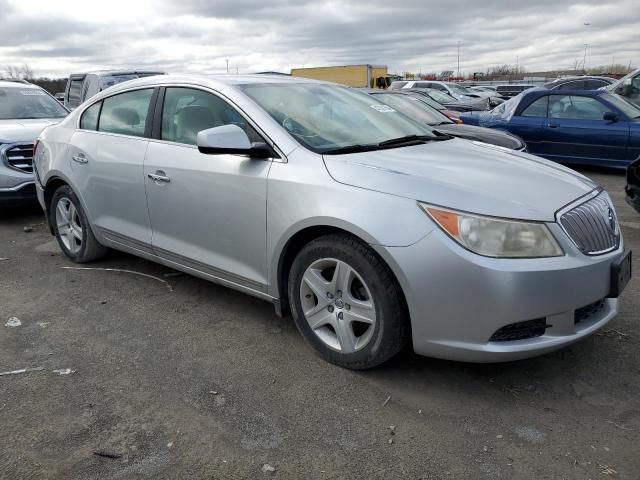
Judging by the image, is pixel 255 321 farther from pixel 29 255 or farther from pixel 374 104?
pixel 29 255

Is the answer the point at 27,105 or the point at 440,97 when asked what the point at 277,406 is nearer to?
the point at 27,105

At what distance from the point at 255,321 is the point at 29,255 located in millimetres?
2901

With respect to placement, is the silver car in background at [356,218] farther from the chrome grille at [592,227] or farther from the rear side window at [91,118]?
the rear side window at [91,118]

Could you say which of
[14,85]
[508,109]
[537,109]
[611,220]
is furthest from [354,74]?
[611,220]

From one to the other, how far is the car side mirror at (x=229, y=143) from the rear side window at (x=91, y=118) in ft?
6.17

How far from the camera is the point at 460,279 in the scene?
100 inches

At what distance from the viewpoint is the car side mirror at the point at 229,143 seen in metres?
3.16

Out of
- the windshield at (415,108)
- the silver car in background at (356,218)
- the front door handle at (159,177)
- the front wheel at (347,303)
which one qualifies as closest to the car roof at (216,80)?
the silver car in background at (356,218)

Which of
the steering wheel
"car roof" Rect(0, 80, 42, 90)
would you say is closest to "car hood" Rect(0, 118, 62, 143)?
"car roof" Rect(0, 80, 42, 90)

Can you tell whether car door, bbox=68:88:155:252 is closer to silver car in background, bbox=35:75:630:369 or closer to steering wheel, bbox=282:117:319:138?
silver car in background, bbox=35:75:630:369

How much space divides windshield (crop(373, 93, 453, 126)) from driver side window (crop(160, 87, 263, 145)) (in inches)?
195

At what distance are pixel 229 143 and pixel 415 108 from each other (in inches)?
239

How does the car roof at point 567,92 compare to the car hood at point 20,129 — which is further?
the car roof at point 567,92

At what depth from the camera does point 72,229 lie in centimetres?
502
